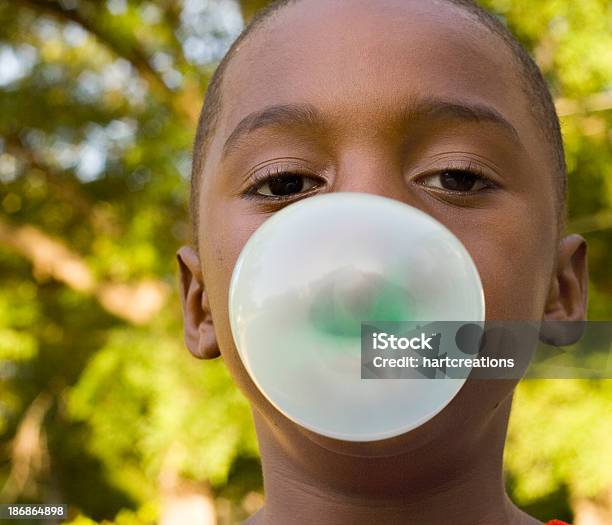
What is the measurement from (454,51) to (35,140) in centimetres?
478

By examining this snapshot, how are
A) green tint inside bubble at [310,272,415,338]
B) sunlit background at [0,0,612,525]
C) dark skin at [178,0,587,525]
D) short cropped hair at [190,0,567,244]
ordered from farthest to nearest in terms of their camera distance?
sunlit background at [0,0,612,525] → short cropped hair at [190,0,567,244] → dark skin at [178,0,587,525] → green tint inside bubble at [310,272,415,338]

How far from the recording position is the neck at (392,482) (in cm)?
75

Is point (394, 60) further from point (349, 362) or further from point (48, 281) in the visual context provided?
point (48, 281)

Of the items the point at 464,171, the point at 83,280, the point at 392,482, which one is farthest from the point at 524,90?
A: the point at 83,280

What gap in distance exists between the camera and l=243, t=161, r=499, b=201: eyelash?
0.76 m

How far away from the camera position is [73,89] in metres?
5.13

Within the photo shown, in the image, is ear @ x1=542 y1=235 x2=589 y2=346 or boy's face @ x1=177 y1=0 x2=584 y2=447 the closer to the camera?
boy's face @ x1=177 y1=0 x2=584 y2=447

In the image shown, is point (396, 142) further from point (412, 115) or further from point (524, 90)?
point (524, 90)

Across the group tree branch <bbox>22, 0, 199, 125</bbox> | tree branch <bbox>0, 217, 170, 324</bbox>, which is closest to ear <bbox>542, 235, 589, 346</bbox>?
tree branch <bbox>22, 0, 199, 125</bbox>

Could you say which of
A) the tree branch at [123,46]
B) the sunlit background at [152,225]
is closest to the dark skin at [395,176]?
the sunlit background at [152,225]

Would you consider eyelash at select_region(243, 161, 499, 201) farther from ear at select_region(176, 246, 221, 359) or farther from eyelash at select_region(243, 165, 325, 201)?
ear at select_region(176, 246, 221, 359)

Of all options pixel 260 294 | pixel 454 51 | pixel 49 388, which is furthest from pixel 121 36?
pixel 49 388

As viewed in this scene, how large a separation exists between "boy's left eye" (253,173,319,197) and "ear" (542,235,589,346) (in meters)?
0.34

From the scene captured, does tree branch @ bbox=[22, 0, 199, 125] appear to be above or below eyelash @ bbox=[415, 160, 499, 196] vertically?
above
